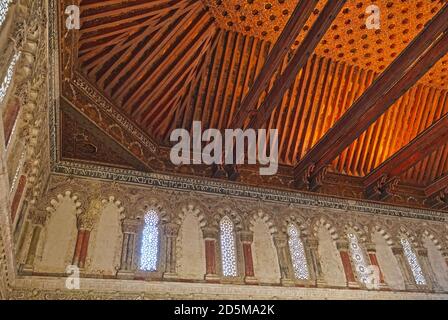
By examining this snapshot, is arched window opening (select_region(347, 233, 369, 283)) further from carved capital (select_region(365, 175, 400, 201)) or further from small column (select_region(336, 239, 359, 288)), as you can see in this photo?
carved capital (select_region(365, 175, 400, 201))

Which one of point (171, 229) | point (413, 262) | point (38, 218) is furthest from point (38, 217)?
point (413, 262)

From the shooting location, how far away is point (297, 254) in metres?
7.62

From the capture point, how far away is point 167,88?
24.1 feet

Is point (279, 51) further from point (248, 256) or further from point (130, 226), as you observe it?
point (130, 226)

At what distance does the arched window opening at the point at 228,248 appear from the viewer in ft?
22.7

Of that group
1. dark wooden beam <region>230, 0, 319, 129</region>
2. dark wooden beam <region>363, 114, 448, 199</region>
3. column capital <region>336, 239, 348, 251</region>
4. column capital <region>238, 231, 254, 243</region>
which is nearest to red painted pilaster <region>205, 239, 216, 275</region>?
column capital <region>238, 231, 254, 243</region>

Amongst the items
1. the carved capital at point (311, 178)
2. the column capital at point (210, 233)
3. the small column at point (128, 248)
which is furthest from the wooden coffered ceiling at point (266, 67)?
the column capital at point (210, 233)

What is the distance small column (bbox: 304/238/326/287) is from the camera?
7.32 m

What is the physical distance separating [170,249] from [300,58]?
12.5 ft

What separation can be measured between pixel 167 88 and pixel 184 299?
3.72 meters

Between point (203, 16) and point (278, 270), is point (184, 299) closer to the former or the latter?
point (278, 270)

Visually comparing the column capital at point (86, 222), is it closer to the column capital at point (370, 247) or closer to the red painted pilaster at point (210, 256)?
the red painted pilaster at point (210, 256)

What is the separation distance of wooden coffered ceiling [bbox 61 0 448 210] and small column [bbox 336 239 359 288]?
62.4 inches

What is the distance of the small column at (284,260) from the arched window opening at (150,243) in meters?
2.27
